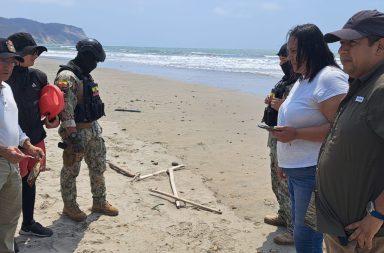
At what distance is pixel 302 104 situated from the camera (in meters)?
3.05

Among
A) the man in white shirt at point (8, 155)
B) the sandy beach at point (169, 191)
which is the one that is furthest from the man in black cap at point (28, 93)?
the sandy beach at point (169, 191)

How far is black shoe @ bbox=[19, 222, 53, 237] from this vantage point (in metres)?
4.50

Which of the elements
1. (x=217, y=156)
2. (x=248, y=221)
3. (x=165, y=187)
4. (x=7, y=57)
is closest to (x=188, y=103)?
(x=217, y=156)

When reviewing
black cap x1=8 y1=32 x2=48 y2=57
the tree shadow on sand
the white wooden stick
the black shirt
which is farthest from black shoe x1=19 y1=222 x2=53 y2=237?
black cap x1=8 y1=32 x2=48 y2=57

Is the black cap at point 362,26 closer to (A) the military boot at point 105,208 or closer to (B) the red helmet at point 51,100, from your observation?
(B) the red helmet at point 51,100

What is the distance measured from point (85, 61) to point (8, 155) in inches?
70.9

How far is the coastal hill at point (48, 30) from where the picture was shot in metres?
150

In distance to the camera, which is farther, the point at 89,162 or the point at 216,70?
the point at 216,70

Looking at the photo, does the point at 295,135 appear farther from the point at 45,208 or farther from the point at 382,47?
the point at 45,208

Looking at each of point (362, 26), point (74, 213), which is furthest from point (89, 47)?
point (362, 26)

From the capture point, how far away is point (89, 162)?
5.08 m

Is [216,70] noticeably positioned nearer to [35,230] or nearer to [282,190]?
[282,190]

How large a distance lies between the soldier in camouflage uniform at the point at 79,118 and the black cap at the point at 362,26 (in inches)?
121

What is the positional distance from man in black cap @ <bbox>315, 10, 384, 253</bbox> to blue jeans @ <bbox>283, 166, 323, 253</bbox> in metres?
0.68
